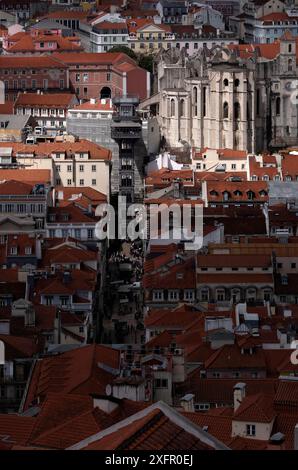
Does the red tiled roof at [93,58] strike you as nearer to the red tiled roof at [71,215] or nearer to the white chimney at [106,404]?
the red tiled roof at [71,215]

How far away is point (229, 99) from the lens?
98.4 m

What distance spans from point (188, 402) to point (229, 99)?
5678 centimetres

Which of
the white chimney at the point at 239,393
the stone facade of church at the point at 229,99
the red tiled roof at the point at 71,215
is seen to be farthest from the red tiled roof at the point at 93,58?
the white chimney at the point at 239,393

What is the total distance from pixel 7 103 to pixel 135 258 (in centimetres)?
2916

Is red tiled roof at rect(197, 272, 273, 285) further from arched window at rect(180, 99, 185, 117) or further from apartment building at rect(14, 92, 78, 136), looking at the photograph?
arched window at rect(180, 99, 185, 117)

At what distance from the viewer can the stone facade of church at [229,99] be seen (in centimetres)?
9831

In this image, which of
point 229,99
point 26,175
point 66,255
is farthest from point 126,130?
point 66,255

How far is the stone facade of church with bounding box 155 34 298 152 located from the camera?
9831 centimetres

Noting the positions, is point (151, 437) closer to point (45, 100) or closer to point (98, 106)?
point (98, 106)

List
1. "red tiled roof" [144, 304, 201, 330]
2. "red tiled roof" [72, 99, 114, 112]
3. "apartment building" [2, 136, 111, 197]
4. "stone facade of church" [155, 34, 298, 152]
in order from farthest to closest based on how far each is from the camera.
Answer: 1. "stone facade of church" [155, 34, 298, 152]
2. "red tiled roof" [72, 99, 114, 112]
3. "apartment building" [2, 136, 111, 197]
4. "red tiled roof" [144, 304, 201, 330]

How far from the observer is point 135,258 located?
76188 millimetres

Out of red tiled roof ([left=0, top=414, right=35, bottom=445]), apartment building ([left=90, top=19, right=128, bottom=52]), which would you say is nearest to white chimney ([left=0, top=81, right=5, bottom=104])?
apartment building ([left=90, top=19, right=128, bottom=52])

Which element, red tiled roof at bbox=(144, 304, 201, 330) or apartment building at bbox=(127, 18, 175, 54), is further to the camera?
apartment building at bbox=(127, 18, 175, 54)

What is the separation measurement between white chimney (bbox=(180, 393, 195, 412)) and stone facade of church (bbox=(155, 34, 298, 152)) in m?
54.8
